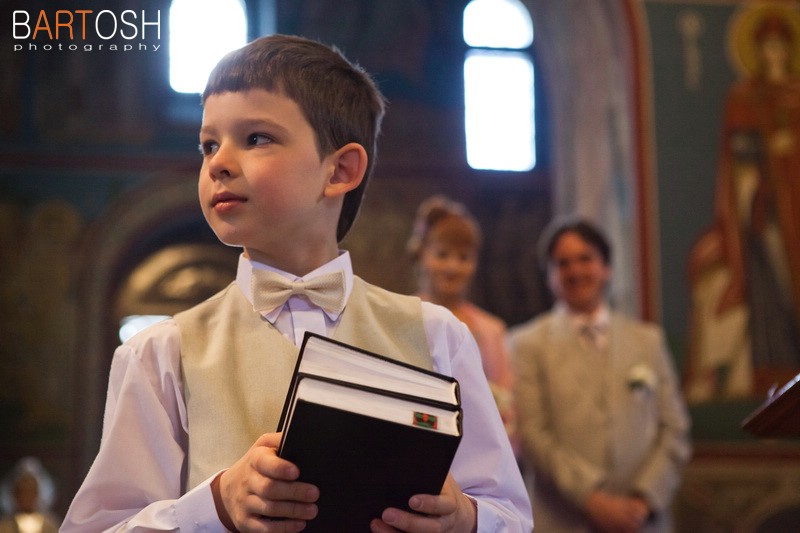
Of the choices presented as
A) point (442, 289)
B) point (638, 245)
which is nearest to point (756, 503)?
point (638, 245)

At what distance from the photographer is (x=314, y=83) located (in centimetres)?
173

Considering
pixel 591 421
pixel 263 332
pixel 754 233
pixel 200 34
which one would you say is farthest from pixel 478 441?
pixel 200 34

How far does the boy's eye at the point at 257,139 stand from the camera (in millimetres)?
1666

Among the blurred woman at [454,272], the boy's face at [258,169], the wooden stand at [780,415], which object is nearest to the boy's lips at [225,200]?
the boy's face at [258,169]

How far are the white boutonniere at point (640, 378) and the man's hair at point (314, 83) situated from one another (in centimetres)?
302

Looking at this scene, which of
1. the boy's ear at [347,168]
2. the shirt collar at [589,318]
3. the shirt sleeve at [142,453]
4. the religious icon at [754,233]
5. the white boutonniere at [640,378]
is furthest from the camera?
the religious icon at [754,233]

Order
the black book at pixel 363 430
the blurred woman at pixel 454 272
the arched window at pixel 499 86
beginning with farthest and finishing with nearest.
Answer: the arched window at pixel 499 86, the blurred woman at pixel 454 272, the black book at pixel 363 430

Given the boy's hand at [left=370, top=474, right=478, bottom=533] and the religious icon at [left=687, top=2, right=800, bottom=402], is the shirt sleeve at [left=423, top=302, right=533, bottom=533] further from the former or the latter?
the religious icon at [left=687, top=2, right=800, bottom=402]

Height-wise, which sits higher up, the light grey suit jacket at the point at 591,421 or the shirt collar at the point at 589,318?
the shirt collar at the point at 589,318

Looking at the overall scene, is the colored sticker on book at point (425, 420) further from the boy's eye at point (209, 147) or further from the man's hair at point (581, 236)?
the man's hair at point (581, 236)

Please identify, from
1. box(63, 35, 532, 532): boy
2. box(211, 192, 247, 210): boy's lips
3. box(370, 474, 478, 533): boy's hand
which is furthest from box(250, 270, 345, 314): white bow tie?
box(370, 474, 478, 533): boy's hand

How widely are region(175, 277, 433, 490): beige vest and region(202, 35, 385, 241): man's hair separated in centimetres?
22

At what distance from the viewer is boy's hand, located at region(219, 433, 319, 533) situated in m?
1.33

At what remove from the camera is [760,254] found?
7.28m
